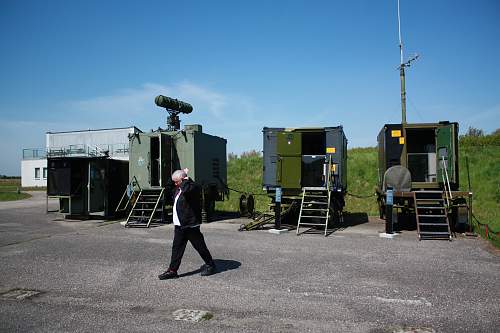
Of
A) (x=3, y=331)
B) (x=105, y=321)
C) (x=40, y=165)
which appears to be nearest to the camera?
(x=3, y=331)

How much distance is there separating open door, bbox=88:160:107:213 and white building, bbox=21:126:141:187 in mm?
30579

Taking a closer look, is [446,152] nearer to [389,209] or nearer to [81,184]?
[389,209]

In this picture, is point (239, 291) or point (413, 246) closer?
point (239, 291)

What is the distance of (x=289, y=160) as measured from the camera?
511 inches

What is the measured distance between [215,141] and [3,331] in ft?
41.5

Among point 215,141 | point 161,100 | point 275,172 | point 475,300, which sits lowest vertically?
point 475,300

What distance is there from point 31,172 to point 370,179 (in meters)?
42.4

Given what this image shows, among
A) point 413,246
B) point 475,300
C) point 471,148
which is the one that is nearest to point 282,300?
point 475,300

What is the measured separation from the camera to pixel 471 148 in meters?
25.1

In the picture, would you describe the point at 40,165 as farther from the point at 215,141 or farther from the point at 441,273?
the point at 441,273

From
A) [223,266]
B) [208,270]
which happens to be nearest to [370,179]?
[223,266]

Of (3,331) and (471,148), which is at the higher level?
(471,148)

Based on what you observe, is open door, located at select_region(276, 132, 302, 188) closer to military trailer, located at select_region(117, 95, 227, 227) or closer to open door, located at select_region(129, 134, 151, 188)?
military trailer, located at select_region(117, 95, 227, 227)

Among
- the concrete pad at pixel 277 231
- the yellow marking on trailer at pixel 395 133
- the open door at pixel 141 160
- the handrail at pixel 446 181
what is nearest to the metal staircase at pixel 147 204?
the open door at pixel 141 160
